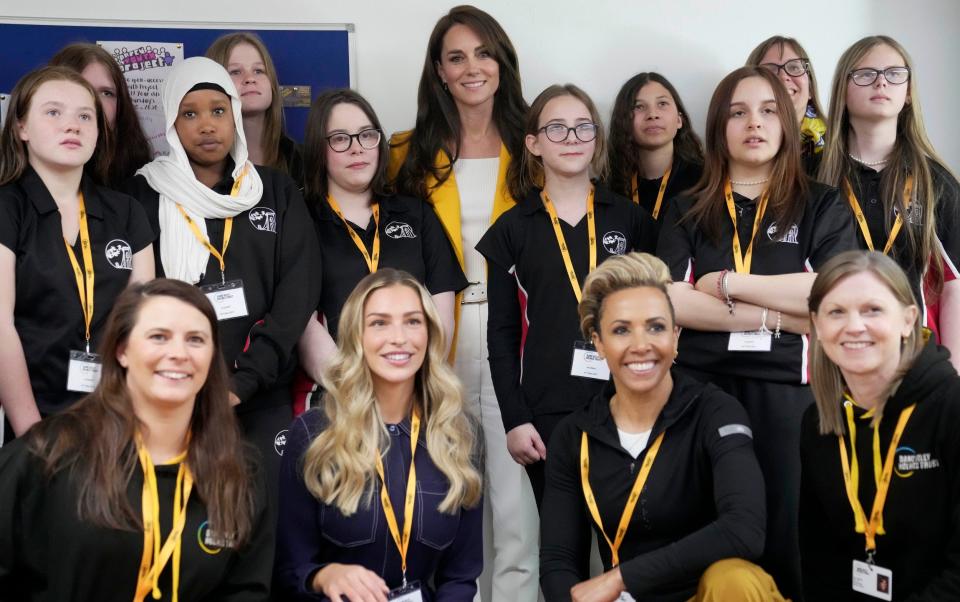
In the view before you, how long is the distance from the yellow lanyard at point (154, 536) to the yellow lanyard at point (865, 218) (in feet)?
7.60

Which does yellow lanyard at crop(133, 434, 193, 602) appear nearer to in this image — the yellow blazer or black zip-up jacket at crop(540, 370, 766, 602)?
black zip-up jacket at crop(540, 370, 766, 602)

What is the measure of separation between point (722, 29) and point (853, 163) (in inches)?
55.1

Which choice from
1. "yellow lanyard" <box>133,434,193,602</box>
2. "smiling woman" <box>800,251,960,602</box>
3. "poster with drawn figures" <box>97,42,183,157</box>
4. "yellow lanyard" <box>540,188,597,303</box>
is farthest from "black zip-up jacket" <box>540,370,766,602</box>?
"poster with drawn figures" <box>97,42,183,157</box>

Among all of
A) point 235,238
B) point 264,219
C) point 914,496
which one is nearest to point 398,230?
point 264,219

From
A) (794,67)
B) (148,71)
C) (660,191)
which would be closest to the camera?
(660,191)

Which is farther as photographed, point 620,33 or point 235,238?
point 620,33

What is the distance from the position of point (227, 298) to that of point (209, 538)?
940 millimetres

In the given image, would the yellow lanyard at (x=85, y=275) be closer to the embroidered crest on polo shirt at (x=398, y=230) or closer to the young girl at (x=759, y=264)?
the embroidered crest on polo shirt at (x=398, y=230)

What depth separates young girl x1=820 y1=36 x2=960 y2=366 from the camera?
11.9 feet

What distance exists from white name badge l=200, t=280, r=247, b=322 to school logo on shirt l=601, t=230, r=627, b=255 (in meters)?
1.21

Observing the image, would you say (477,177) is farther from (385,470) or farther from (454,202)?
(385,470)

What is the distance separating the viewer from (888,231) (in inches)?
142


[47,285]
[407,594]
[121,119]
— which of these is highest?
[121,119]

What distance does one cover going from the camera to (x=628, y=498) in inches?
116
